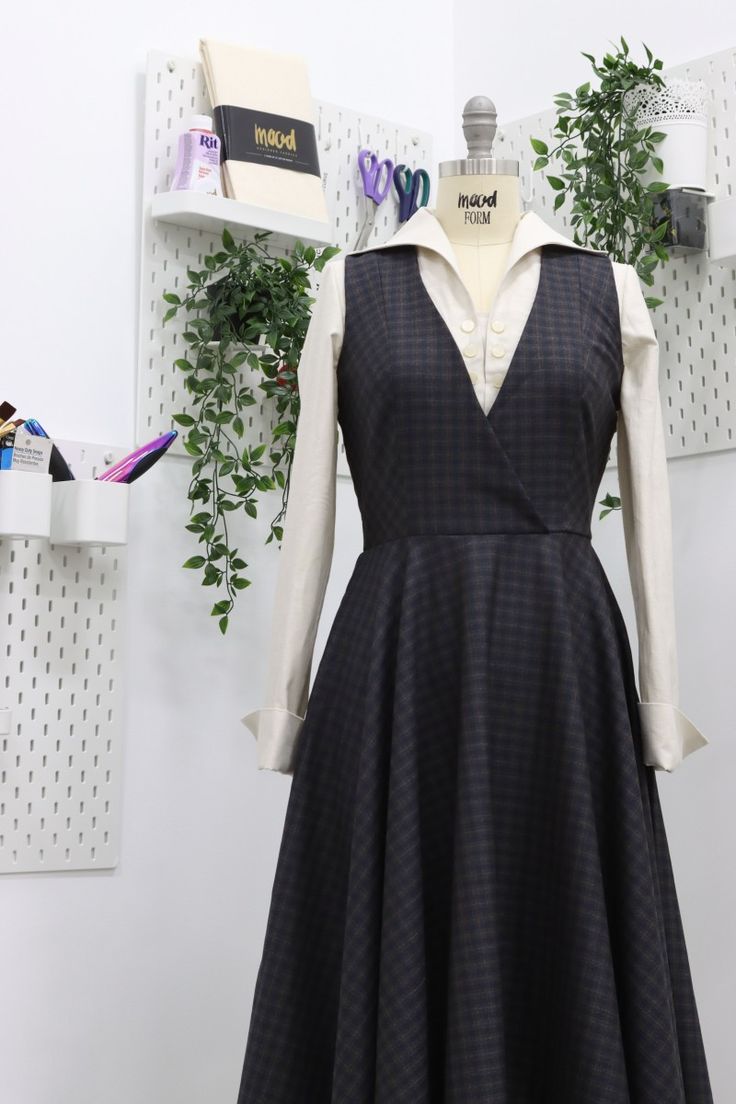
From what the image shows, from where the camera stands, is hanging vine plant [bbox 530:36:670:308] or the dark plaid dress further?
hanging vine plant [bbox 530:36:670:308]

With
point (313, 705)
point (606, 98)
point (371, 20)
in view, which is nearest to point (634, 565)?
point (313, 705)

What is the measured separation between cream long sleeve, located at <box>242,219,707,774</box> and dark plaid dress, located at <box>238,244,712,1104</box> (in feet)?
0.08

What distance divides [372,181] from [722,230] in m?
0.71

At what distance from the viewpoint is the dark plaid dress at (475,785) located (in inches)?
57.4

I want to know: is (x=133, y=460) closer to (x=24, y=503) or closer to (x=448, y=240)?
(x=24, y=503)

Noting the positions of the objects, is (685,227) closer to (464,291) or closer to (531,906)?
(464,291)

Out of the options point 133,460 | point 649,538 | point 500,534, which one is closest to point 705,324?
point 649,538

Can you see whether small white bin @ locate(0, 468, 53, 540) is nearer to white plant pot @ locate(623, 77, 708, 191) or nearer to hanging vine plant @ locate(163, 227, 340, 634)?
hanging vine plant @ locate(163, 227, 340, 634)

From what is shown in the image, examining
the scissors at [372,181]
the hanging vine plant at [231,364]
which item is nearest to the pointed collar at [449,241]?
the hanging vine plant at [231,364]

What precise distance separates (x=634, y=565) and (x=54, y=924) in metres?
1.04

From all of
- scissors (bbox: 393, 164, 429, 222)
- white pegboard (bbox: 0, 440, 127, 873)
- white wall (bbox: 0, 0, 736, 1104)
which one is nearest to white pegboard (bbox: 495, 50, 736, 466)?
white wall (bbox: 0, 0, 736, 1104)

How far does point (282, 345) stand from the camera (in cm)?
218

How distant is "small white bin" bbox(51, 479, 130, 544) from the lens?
1.95 m

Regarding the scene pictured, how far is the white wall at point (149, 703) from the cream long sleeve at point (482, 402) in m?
0.58
